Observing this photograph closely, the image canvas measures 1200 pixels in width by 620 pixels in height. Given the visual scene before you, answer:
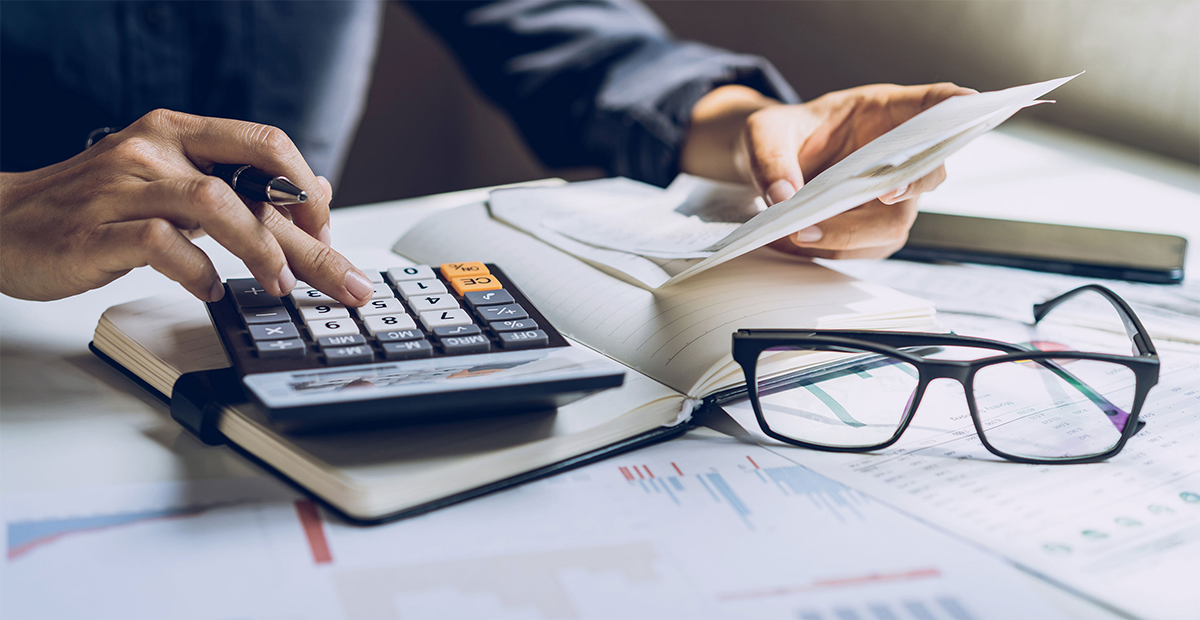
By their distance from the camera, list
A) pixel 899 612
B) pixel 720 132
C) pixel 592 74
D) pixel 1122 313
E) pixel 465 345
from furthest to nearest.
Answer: pixel 592 74 → pixel 720 132 → pixel 1122 313 → pixel 465 345 → pixel 899 612

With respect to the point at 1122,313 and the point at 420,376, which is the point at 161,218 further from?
the point at 1122,313

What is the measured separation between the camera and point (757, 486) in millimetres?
384

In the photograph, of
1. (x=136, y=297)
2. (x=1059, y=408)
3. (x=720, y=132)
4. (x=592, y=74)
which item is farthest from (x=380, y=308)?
(x=592, y=74)

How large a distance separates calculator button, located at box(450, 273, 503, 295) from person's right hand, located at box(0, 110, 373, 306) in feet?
0.17

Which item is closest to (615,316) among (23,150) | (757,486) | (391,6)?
(757,486)

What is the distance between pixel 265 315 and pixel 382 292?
0.07m

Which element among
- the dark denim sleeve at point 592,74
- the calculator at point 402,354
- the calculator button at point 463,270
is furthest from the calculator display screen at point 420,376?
the dark denim sleeve at point 592,74

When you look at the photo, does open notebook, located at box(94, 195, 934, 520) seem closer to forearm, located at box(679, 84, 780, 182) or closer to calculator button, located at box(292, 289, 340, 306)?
calculator button, located at box(292, 289, 340, 306)

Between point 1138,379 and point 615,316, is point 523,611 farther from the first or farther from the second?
point 1138,379

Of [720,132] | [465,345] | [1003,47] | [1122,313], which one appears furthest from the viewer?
[1003,47]

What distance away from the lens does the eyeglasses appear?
0.41 meters

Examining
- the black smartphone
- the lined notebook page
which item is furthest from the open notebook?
the black smartphone

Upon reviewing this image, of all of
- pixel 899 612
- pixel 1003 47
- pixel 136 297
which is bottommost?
pixel 136 297

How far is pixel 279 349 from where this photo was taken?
1.24 feet
